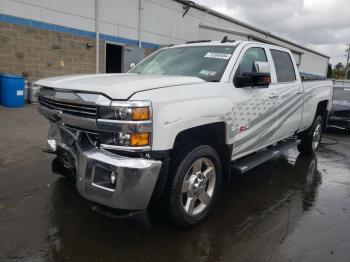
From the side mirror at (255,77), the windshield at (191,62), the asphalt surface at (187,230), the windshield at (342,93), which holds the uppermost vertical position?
the windshield at (191,62)

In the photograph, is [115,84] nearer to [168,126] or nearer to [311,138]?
[168,126]

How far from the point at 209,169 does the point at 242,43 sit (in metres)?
1.77

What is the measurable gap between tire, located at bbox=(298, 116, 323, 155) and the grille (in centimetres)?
498

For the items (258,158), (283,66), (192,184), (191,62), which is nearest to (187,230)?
(192,184)

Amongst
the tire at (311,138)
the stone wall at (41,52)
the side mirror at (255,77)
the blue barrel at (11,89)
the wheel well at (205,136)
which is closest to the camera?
the wheel well at (205,136)

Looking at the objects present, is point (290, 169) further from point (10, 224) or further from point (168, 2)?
point (168, 2)

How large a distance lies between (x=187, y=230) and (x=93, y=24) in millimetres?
11033

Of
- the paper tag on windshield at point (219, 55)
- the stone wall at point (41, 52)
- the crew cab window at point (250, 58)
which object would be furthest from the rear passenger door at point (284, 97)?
the stone wall at point (41, 52)

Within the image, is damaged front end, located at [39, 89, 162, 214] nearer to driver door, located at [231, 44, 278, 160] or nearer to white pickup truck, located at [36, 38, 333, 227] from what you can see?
white pickup truck, located at [36, 38, 333, 227]

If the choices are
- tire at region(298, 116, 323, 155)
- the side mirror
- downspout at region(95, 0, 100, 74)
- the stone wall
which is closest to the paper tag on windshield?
the side mirror

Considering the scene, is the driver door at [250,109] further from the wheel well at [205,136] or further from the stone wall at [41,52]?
the stone wall at [41,52]

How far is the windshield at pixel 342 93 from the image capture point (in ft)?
35.3

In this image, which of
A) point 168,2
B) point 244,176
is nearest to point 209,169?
point 244,176

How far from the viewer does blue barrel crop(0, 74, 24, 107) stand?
9.70 metres
